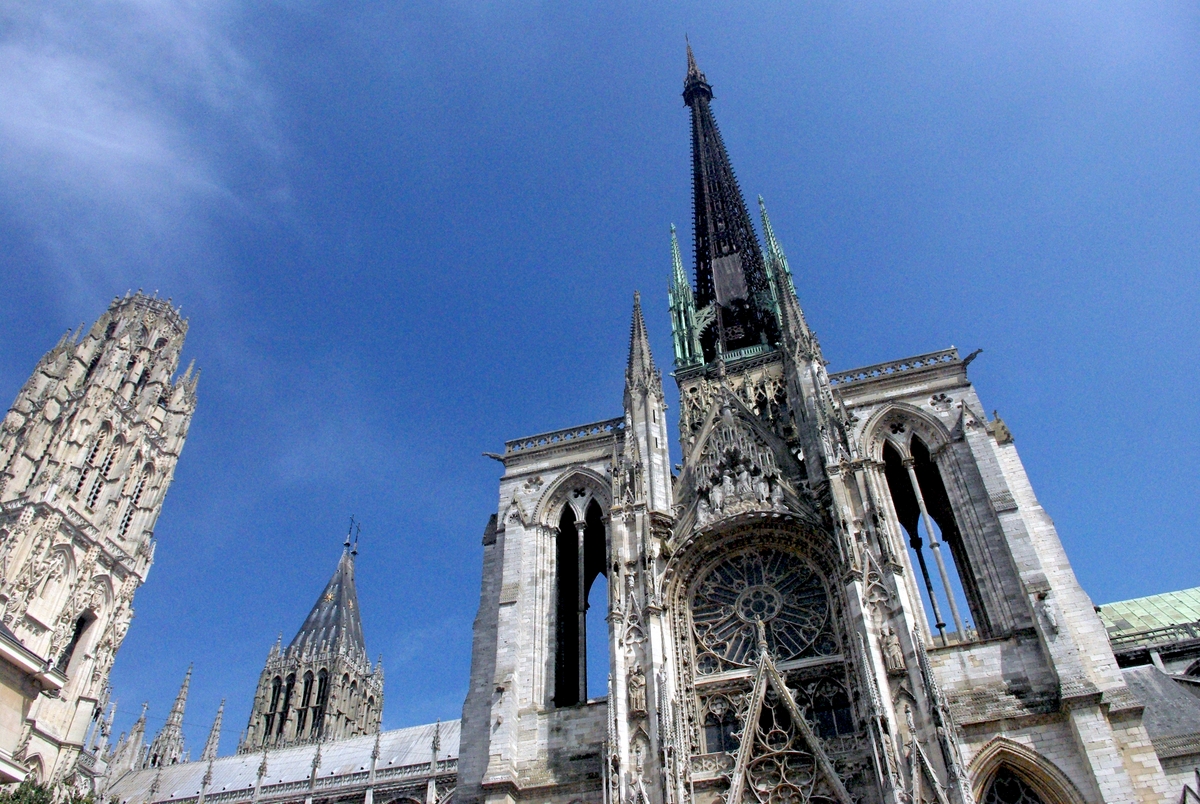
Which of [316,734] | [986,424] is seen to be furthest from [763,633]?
[316,734]

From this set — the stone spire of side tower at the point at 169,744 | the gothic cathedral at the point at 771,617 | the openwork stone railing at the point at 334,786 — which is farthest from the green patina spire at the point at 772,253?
the stone spire of side tower at the point at 169,744

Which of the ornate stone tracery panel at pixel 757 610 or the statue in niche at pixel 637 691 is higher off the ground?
the ornate stone tracery panel at pixel 757 610

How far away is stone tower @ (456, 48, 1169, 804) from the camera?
15133mm

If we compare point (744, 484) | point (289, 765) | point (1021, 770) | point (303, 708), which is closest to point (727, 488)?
point (744, 484)

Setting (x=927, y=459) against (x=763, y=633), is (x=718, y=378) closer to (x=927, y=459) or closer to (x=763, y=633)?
(x=927, y=459)

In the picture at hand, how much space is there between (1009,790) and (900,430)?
835 centimetres

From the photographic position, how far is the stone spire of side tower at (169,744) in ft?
151

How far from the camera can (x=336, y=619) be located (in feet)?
181

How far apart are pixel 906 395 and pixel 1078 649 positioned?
716cm

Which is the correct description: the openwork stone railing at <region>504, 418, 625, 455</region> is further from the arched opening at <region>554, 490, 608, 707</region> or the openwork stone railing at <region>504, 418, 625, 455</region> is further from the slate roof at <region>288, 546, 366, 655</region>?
the slate roof at <region>288, 546, 366, 655</region>

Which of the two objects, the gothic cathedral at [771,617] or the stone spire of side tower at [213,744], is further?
the stone spire of side tower at [213,744]

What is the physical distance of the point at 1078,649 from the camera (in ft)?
51.7

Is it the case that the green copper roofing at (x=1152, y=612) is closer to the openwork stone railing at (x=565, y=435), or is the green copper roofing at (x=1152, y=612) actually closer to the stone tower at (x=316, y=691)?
the openwork stone railing at (x=565, y=435)

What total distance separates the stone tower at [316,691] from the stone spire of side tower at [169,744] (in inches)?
148
